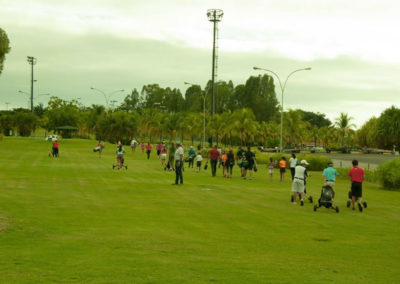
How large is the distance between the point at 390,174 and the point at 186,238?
20.2 m

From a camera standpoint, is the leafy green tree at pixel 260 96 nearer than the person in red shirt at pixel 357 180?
No

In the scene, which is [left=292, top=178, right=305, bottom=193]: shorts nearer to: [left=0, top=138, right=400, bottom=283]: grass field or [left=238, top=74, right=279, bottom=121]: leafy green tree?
[left=0, top=138, right=400, bottom=283]: grass field

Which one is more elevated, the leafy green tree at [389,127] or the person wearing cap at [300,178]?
the leafy green tree at [389,127]

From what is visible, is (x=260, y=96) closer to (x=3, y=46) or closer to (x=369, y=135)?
(x=369, y=135)

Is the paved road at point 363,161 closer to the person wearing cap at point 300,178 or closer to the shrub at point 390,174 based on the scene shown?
the shrub at point 390,174

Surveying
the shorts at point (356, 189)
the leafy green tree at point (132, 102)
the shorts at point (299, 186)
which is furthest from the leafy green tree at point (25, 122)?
the shorts at point (356, 189)

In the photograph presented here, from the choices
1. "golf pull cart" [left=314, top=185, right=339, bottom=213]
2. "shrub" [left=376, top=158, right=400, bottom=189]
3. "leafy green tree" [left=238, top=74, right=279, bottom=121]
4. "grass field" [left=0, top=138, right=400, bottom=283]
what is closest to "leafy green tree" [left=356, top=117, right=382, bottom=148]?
"leafy green tree" [left=238, top=74, right=279, bottom=121]

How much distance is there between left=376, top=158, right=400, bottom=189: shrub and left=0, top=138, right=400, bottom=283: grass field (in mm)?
A: 7582

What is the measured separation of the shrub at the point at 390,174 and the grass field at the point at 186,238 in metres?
7.58

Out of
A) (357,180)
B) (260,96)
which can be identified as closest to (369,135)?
(260,96)

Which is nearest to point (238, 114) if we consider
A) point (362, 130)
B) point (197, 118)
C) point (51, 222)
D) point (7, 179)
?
point (197, 118)

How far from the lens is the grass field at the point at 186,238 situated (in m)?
8.34

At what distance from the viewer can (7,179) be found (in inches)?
996

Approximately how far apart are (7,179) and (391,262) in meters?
19.8
